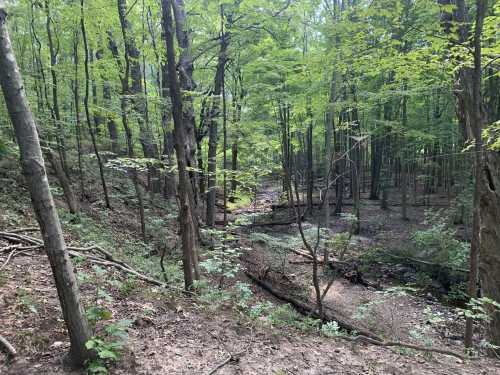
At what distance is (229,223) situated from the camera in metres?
9.84

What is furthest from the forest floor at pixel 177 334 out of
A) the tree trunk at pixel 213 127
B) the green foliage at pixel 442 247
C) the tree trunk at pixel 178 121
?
the tree trunk at pixel 213 127

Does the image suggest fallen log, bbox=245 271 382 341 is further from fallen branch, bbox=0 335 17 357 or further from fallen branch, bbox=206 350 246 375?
fallen branch, bbox=0 335 17 357

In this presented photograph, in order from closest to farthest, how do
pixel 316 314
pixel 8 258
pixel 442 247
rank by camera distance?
1. pixel 8 258
2. pixel 316 314
3. pixel 442 247

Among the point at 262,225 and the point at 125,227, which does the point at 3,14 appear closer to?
the point at 125,227

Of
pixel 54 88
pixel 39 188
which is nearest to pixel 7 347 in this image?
pixel 39 188

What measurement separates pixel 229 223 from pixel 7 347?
23.5ft

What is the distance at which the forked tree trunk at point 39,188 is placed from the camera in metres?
2.28

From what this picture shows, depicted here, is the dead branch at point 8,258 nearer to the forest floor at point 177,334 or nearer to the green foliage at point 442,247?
the forest floor at point 177,334

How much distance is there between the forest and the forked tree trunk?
0.5 inches

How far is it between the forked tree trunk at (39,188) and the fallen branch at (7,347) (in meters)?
0.62

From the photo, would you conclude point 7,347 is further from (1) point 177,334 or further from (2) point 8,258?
(2) point 8,258

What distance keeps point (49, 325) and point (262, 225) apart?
11856 millimetres

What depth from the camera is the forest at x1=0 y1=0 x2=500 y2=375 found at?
10.7 feet

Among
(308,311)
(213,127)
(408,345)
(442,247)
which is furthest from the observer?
(213,127)
